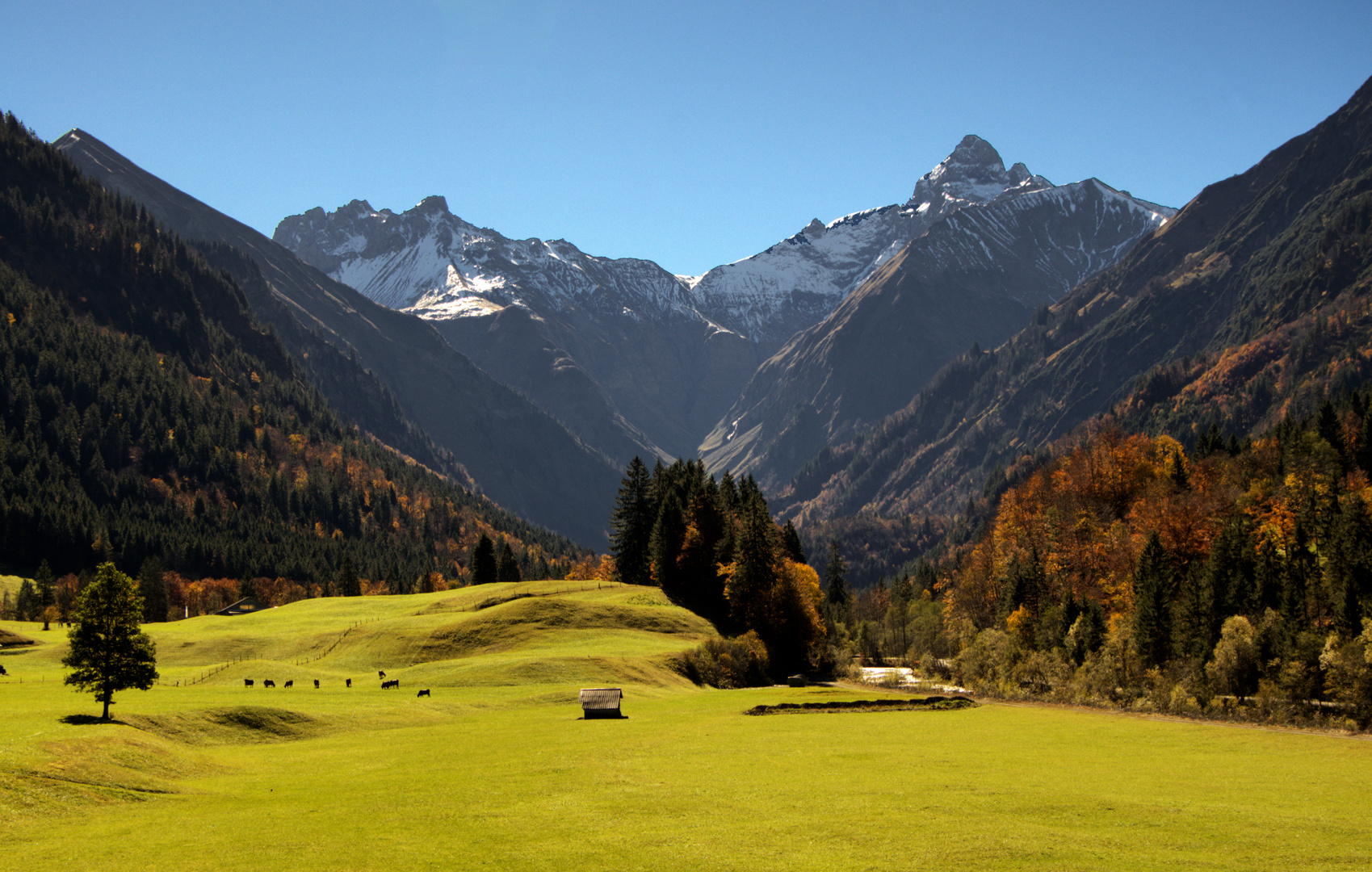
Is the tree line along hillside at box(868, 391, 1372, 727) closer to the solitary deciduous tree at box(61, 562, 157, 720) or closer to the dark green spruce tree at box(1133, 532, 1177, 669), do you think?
the dark green spruce tree at box(1133, 532, 1177, 669)

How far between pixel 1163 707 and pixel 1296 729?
1153cm

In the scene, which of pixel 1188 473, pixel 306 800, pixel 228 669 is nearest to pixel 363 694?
pixel 228 669

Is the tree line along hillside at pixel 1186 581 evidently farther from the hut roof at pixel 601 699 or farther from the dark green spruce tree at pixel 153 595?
the dark green spruce tree at pixel 153 595

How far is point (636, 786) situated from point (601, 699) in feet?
80.4

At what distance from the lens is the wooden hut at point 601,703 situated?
61750mm

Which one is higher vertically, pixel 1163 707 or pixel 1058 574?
pixel 1058 574

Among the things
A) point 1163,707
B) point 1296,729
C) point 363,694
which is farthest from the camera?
point 1163,707

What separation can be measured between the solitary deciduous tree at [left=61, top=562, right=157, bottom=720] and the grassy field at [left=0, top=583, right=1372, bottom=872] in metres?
2.39

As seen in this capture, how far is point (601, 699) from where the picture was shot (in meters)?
62.4

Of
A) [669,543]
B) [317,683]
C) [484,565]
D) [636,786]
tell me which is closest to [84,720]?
[317,683]

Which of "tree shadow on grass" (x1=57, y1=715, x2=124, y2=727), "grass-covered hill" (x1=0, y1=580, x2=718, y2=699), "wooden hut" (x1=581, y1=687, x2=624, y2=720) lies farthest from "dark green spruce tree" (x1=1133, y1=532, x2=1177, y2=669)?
"tree shadow on grass" (x1=57, y1=715, x2=124, y2=727)

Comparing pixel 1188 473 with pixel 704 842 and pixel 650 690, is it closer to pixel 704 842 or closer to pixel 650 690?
pixel 650 690

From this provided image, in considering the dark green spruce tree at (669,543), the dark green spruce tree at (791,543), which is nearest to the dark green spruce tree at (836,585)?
the dark green spruce tree at (791,543)

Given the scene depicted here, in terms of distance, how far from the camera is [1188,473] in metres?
125
